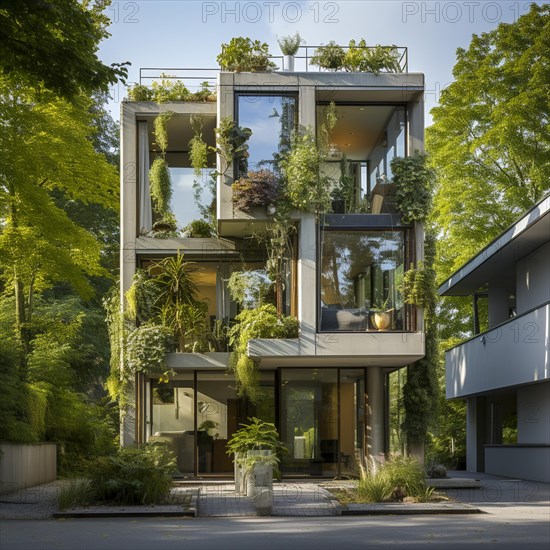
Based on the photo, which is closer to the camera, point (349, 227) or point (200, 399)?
point (349, 227)

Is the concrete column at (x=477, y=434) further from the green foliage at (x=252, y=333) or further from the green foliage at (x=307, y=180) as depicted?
the green foliage at (x=307, y=180)

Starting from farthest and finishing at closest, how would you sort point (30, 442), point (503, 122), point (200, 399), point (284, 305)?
point (503, 122) < point (200, 399) < point (284, 305) < point (30, 442)

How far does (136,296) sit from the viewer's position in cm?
2670

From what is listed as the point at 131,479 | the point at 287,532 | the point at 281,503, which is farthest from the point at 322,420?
the point at 287,532

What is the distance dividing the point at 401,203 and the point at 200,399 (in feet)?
24.4

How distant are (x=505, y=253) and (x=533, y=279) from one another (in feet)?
3.45

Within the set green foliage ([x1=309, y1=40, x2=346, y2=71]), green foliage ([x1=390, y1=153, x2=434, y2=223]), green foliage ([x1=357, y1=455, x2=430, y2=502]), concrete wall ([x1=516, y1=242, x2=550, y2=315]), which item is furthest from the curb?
Result: green foliage ([x1=309, y1=40, x2=346, y2=71])

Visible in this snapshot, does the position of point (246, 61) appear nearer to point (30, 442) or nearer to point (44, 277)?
point (44, 277)

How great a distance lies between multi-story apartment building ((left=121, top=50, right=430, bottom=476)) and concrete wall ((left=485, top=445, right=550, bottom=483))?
3.71 meters

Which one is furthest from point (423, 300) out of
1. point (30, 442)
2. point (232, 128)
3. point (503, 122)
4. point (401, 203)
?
point (503, 122)

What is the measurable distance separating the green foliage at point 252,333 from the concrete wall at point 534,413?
23.4 feet

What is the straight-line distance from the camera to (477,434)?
35125mm

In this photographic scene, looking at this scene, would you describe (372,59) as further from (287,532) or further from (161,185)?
(287,532)

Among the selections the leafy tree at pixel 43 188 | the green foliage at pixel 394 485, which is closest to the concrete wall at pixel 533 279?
the green foliage at pixel 394 485
